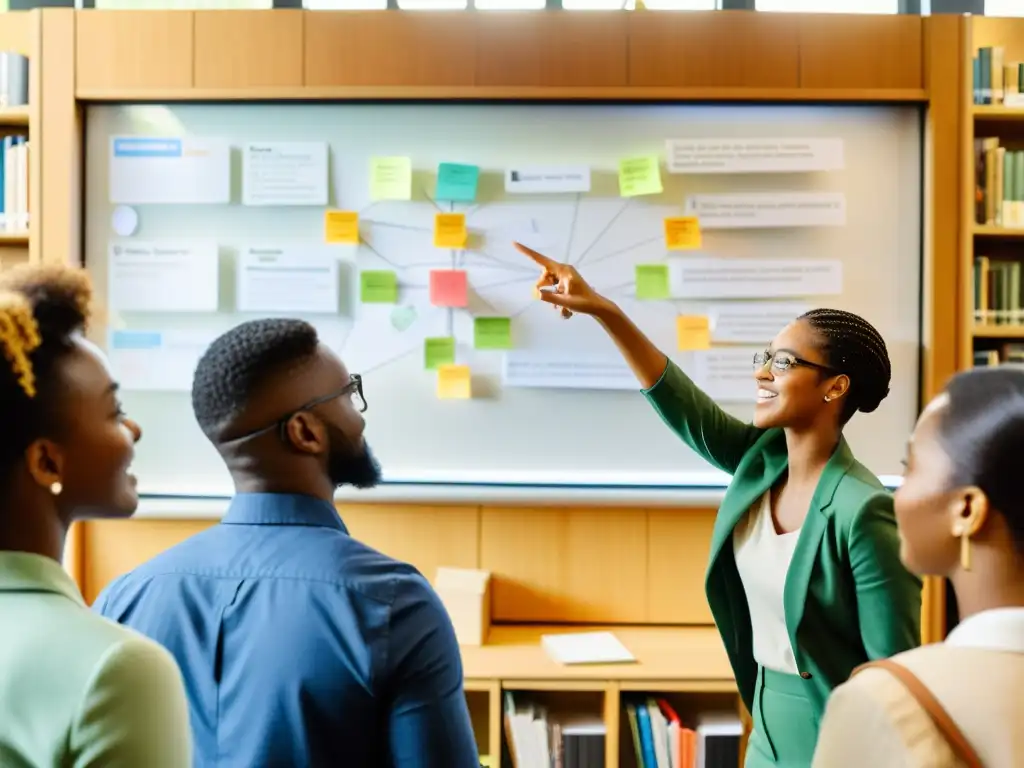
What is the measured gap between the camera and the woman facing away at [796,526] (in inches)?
52.3

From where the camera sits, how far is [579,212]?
2492 mm

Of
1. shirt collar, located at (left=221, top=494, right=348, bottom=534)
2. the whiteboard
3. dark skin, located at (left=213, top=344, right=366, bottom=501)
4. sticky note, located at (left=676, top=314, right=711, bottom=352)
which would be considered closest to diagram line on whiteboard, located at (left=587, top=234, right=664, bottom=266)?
the whiteboard

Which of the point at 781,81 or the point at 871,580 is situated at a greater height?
the point at 781,81

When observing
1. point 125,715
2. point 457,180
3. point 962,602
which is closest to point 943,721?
point 962,602

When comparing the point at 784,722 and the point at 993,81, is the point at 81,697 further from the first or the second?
the point at 993,81

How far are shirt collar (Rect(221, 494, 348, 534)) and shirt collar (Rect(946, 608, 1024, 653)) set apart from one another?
698 millimetres

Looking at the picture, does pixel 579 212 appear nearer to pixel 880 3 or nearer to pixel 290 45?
pixel 290 45

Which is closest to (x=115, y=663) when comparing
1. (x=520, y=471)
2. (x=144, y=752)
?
(x=144, y=752)

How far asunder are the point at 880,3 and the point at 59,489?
10.6 feet

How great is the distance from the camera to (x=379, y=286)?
2490mm

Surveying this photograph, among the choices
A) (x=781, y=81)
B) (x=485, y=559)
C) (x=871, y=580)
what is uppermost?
(x=781, y=81)

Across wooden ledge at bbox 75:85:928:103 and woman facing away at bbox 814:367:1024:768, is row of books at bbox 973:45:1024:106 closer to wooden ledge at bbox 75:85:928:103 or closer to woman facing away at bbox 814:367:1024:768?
wooden ledge at bbox 75:85:928:103

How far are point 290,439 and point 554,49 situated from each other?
179 cm

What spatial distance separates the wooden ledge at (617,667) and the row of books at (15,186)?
1.90 metres
